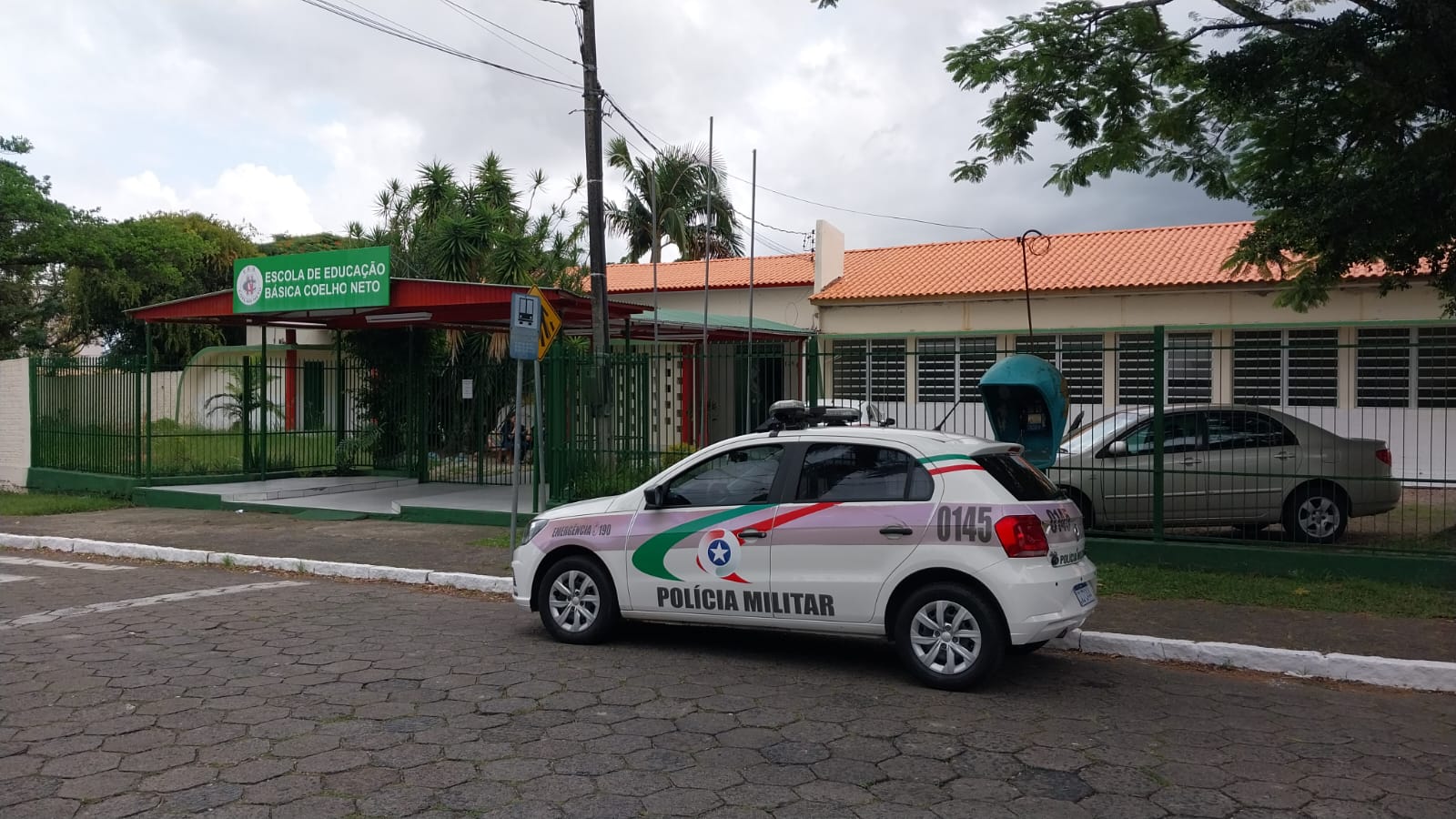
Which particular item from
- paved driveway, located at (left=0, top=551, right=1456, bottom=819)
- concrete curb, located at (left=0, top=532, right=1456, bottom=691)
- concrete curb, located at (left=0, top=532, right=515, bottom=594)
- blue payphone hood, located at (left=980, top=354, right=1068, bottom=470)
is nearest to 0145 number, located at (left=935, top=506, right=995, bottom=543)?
paved driveway, located at (left=0, top=551, right=1456, bottom=819)

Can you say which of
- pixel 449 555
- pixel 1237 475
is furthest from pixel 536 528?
pixel 1237 475

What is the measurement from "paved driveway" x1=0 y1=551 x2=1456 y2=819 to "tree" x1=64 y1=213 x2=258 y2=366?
23717 mm

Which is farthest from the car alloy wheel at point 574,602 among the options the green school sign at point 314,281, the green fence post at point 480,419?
the green fence post at point 480,419

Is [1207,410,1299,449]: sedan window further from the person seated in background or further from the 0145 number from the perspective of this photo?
the person seated in background

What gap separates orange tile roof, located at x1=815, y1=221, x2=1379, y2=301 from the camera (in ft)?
68.9

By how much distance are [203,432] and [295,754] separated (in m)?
14.1

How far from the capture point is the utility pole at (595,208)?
1280cm

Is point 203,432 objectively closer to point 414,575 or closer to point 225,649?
point 414,575

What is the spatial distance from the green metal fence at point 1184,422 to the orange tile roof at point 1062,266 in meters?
8.78

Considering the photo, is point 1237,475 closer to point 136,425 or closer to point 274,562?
point 274,562

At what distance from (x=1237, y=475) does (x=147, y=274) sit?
98.1 feet

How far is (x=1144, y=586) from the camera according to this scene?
30.9 feet

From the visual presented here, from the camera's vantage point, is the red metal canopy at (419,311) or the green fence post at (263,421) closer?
the red metal canopy at (419,311)

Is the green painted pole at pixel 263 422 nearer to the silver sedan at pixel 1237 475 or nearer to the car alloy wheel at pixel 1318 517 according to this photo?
the silver sedan at pixel 1237 475
